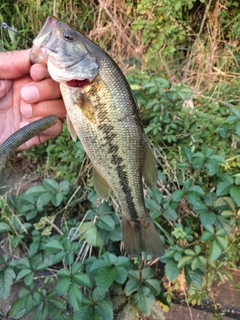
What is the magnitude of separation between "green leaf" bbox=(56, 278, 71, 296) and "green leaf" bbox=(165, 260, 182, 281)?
516mm

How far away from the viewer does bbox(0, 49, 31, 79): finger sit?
4.20 feet

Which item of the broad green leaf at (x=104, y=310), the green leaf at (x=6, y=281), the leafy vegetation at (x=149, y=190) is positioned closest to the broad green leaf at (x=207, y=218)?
the leafy vegetation at (x=149, y=190)

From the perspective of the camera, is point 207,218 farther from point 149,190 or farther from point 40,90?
point 40,90

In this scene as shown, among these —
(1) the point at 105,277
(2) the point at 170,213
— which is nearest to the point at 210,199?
(2) the point at 170,213

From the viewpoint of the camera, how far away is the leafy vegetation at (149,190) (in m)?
1.51

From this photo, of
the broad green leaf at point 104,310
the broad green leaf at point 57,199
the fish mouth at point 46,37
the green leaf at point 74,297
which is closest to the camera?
the fish mouth at point 46,37

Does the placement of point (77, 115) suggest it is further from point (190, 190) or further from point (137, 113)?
point (190, 190)

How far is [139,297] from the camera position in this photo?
1.61 metres

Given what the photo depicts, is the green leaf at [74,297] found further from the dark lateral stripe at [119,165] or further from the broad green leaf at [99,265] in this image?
the dark lateral stripe at [119,165]

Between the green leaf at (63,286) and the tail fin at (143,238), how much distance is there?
1.00 feet

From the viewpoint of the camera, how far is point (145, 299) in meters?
1.61

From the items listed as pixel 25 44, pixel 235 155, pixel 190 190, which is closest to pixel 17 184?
pixel 25 44

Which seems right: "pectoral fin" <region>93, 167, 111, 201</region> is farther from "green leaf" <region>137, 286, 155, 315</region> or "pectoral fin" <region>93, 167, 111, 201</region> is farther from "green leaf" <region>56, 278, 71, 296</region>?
"green leaf" <region>137, 286, 155, 315</region>

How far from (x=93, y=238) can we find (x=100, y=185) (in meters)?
0.41
